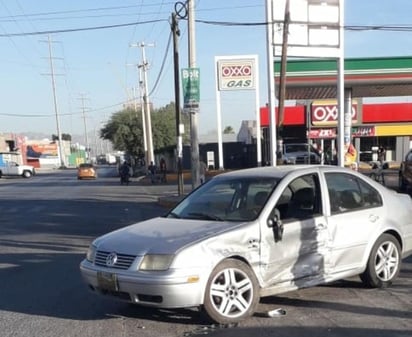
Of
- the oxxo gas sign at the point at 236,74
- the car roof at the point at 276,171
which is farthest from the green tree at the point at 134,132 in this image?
the car roof at the point at 276,171

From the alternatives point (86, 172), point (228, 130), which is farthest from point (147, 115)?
point (228, 130)

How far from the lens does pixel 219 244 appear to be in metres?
5.61

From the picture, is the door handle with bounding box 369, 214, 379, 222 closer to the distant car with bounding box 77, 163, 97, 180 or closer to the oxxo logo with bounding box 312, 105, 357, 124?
the oxxo logo with bounding box 312, 105, 357, 124

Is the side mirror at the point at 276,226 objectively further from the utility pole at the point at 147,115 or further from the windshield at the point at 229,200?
the utility pole at the point at 147,115

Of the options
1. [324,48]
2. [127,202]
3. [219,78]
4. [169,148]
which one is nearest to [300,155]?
[219,78]

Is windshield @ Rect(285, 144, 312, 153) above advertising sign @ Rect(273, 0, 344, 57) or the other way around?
the other way around

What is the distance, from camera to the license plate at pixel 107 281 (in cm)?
559

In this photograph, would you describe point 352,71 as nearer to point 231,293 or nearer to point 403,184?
point 403,184

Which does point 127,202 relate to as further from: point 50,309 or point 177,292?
point 177,292

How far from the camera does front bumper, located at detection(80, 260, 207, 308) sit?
536 centimetres

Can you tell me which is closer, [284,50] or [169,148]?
[284,50]

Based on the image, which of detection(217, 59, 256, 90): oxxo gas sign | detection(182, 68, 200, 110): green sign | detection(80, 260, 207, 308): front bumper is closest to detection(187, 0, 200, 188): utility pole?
detection(182, 68, 200, 110): green sign

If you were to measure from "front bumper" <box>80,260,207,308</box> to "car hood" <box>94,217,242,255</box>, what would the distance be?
224mm

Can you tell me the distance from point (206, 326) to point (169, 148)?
57.8 m
